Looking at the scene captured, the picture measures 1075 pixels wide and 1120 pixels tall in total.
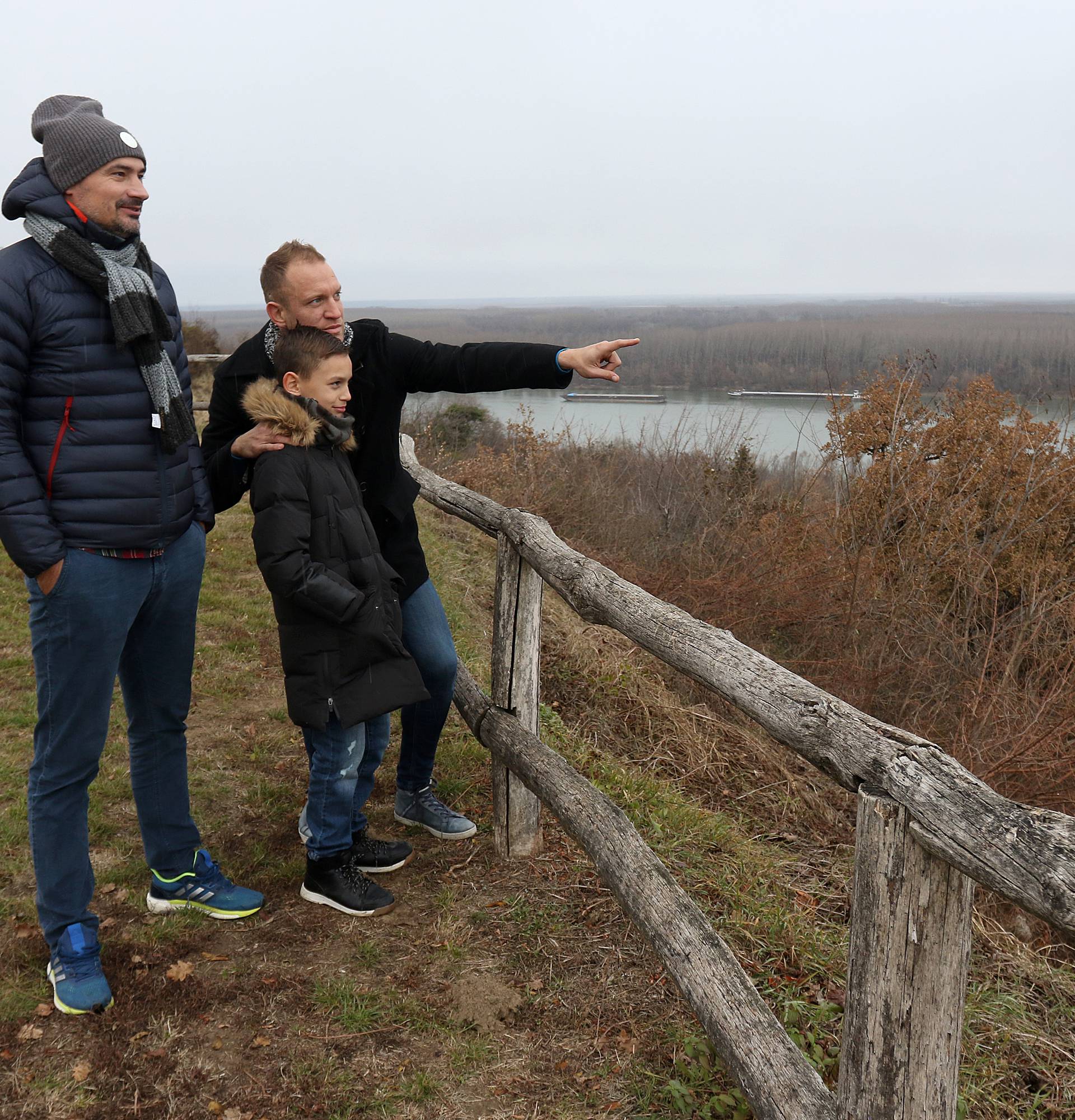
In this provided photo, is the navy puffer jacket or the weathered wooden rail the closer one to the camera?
the weathered wooden rail

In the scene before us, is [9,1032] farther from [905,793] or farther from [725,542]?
[725,542]

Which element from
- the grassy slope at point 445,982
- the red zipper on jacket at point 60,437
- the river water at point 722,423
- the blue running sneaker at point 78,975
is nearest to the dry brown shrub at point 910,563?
the river water at point 722,423

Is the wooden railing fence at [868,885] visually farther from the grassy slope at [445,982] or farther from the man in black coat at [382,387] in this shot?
the man in black coat at [382,387]

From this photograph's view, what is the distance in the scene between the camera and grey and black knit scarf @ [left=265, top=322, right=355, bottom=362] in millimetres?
2943

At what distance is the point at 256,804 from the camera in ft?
12.9

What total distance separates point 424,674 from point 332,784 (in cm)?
48

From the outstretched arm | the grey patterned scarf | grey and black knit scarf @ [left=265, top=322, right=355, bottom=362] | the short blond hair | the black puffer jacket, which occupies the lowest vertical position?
the black puffer jacket

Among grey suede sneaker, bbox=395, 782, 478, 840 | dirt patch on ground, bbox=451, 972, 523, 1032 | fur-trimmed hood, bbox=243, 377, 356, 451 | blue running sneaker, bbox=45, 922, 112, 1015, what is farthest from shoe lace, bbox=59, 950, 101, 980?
fur-trimmed hood, bbox=243, 377, 356, 451

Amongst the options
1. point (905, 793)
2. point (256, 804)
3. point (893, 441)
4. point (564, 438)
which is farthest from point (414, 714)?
point (564, 438)

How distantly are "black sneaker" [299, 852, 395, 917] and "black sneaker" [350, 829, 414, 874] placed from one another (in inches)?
7.0

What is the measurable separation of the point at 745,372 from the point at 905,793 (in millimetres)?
23378

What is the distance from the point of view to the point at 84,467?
247cm

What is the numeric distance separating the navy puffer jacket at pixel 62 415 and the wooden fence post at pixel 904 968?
194 centimetres

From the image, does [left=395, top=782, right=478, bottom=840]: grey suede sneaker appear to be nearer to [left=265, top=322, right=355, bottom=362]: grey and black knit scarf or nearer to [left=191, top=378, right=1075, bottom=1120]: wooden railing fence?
[left=191, top=378, right=1075, bottom=1120]: wooden railing fence
